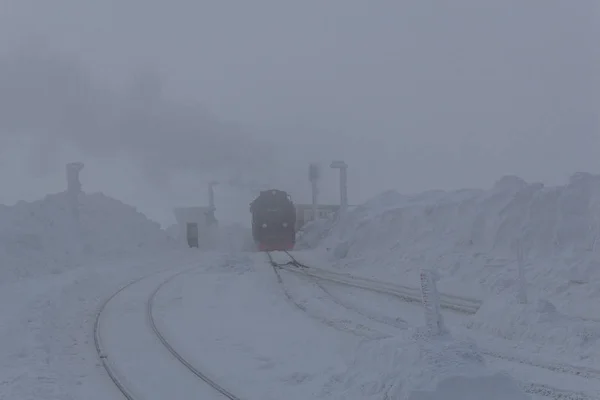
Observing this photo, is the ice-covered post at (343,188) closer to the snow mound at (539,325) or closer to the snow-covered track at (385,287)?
the snow-covered track at (385,287)

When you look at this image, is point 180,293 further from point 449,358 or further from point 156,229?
point 156,229

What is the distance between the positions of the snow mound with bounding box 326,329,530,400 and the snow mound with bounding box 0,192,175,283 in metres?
16.7

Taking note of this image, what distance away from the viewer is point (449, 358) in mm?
7152

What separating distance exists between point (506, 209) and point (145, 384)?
13.4 metres

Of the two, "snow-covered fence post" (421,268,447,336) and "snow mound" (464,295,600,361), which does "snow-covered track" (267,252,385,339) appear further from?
"snow-covered fence post" (421,268,447,336)

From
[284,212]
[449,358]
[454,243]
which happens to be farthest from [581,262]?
[284,212]

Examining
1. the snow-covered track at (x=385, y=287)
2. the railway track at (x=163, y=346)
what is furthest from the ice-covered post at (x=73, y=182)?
the railway track at (x=163, y=346)

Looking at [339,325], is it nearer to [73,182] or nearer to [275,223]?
[73,182]

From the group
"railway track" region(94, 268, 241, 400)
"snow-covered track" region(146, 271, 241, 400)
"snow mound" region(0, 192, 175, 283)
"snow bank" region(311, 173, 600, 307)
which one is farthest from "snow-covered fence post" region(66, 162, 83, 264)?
"snow-covered track" region(146, 271, 241, 400)

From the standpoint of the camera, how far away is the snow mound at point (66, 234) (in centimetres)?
2481

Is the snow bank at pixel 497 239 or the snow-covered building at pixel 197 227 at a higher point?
the snow bank at pixel 497 239

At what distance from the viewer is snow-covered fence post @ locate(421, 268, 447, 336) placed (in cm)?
780

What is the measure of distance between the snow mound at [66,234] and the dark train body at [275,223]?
222 inches

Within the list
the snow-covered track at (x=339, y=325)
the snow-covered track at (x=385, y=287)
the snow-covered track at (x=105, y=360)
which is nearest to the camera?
the snow-covered track at (x=105, y=360)
